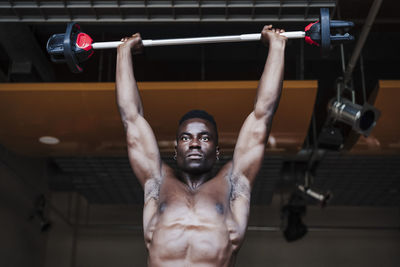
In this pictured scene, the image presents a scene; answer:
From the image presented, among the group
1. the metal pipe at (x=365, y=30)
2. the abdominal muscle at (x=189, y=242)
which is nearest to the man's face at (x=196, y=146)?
the abdominal muscle at (x=189, y=242)

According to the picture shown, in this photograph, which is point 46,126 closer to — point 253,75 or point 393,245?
point 253,75

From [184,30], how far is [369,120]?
1958mm

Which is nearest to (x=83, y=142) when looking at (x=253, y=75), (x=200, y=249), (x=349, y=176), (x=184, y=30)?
(x=184, y=30)

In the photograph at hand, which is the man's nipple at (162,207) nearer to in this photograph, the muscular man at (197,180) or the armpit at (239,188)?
the muscular man at (197,180)

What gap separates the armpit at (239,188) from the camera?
2.40 meters

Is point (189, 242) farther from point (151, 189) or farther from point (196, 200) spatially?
point (151, 189)

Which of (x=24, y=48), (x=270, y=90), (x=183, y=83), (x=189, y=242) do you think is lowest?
(x=189, y=242)

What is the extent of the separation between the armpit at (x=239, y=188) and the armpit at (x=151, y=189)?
35 centimetres

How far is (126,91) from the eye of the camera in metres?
2.58

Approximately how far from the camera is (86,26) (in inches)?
192

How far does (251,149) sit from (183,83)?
1770mm

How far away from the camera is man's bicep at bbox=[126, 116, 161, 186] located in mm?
2475

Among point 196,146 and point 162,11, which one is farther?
point 162,11

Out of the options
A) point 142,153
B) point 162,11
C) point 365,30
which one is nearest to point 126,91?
point 142,153
